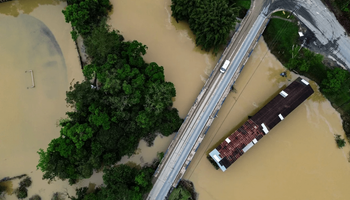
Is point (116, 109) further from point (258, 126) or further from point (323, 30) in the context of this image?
point (323, 30)

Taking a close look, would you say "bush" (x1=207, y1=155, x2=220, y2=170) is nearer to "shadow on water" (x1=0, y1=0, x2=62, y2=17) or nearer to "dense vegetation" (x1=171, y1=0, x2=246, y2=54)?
"dense vegetation" (x1=171, y1=0, x2=246, y2=54)

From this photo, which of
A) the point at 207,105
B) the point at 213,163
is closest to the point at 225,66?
the point at 207,105

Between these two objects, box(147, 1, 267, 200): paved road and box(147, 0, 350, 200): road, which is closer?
box(147, 1, 267, 200): paved road

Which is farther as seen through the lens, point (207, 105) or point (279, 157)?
point (207, 105)

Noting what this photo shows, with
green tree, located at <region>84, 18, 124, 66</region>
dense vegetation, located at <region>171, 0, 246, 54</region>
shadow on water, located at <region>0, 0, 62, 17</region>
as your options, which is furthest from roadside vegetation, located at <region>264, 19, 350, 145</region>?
shadow on water, located at <region>0, 0, 62, 17</region>

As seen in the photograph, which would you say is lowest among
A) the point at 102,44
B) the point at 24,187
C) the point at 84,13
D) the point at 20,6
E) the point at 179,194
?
the point at 179,194

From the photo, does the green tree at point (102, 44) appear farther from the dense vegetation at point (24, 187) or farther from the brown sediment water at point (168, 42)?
the dense vegetation at point (24, 187)
